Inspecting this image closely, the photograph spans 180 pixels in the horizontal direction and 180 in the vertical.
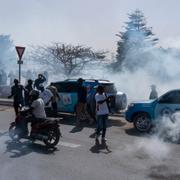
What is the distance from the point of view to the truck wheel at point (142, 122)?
12.0m

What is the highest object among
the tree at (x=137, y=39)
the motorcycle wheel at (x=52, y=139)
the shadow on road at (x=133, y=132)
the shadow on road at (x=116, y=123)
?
the tree at (x=137, y=39)

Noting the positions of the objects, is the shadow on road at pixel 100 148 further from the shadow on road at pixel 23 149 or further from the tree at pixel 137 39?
the tree at pixel 137 39

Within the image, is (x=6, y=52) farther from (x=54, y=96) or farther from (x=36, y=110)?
(x=36, y=110)

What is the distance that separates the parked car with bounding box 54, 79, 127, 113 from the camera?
1441cm

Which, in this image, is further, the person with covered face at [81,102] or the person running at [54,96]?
the person running at [54,96]

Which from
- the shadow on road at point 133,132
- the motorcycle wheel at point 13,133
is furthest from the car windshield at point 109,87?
the motorcycle wheel at point 13,133

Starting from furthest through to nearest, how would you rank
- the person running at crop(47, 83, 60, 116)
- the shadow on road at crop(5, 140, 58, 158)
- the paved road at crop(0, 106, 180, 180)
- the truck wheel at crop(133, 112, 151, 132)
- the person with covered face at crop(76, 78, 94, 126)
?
the person running at crop(47, 83, 60, 116), the person with covered face at crop(76, 78, 94, 126), the truck wheel at crop(133, 112, 151, 132), the shadow on road at crop(5, 140, 58, 158), the paved road at crop(0, 106, 180, 180)

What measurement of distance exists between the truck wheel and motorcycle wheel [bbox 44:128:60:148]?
356 centimetres

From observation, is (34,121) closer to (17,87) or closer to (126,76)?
(17,87)

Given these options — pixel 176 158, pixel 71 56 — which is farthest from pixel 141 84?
pixel 176 158

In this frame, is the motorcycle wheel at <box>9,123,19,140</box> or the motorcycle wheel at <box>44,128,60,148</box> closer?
the motorcycle wheel at <box>44,128,60,148</box>

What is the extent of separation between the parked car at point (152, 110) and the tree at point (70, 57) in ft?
69.8

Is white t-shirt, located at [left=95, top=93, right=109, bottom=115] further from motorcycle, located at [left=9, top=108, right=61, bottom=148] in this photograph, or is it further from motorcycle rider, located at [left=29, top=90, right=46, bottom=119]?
motorcycle rider, located at [left=29, top=90, right=46, bottom=119]

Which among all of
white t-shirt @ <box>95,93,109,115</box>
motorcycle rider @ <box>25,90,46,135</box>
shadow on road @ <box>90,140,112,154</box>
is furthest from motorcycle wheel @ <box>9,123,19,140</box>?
white t-shirt @ <box>95,93,109,115</box>
